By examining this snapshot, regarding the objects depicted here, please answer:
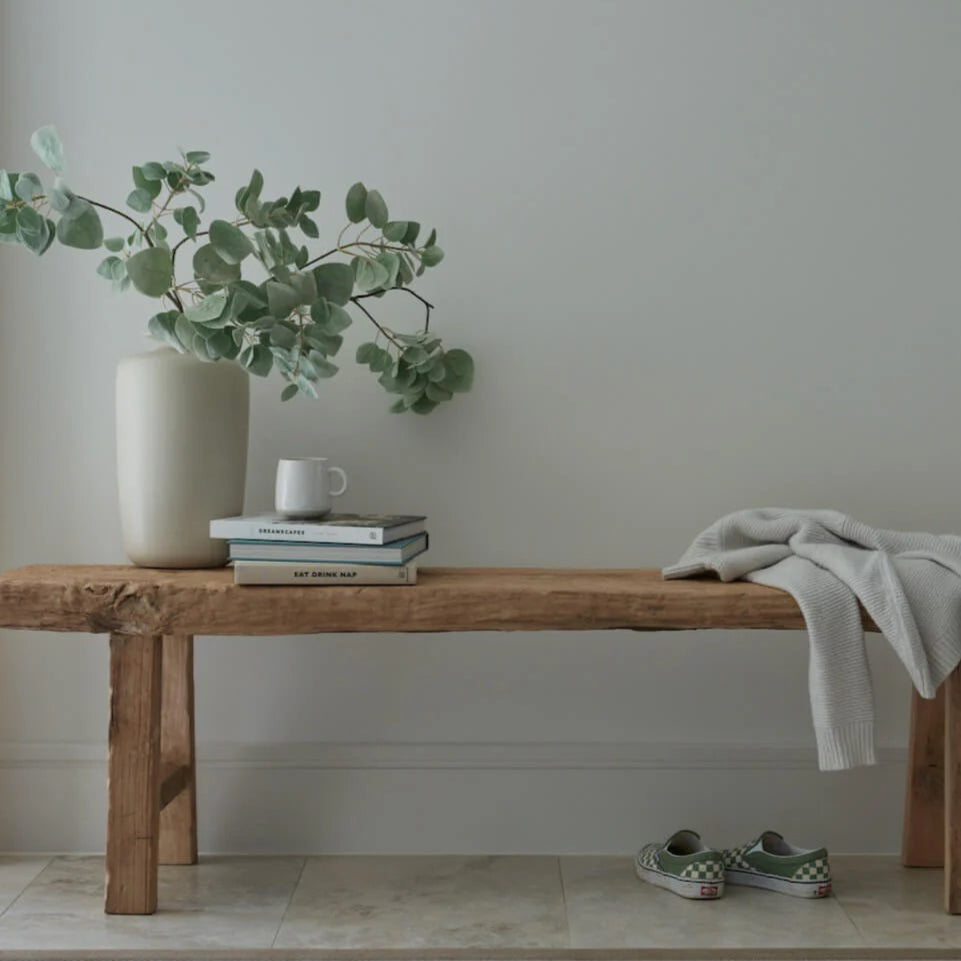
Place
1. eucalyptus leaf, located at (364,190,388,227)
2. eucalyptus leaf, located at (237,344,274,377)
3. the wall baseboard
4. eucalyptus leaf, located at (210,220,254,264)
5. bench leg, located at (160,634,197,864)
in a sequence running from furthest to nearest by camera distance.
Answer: the wall baseboard, bench leg, located at (160,634,197,864), eucalyptus leaf, located at (364,190,388,227), eucalyptus leaf, located at (237,344,274,377), eucalyptus leaf, located at (210,220,254,264)

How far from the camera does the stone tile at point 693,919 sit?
1.84m

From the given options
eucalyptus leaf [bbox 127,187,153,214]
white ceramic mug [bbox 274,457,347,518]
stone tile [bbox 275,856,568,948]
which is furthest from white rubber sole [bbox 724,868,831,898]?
eucalyptus leaf [bbox 127,187,153,214]

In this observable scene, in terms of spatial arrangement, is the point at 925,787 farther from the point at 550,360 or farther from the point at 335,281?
the point at 335,281

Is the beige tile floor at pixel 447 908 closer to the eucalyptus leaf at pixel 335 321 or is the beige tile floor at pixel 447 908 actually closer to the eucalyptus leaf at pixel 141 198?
the eucalyptus leaf at pixel 335 321

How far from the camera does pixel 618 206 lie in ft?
7.70

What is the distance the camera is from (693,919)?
1930 millimetres

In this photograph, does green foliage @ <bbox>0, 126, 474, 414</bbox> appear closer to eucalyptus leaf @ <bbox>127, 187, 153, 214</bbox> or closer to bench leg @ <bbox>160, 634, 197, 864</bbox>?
eucalyptus leaf @ <bbox>127, 187, 153, 214</bbox>

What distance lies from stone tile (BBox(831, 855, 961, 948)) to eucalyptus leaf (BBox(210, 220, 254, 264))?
1.44m

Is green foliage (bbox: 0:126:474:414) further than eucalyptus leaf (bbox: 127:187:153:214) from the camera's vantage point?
No

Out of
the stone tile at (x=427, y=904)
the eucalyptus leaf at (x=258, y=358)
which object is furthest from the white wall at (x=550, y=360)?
the eucalyptus leaf at (x=258, y=358)

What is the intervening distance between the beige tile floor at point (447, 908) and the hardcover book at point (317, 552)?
0.59 meters

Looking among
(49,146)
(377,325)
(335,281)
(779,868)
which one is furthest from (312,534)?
(779,868)

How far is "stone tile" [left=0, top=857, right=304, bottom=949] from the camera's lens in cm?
182

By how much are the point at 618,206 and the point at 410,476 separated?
679 millimetres
